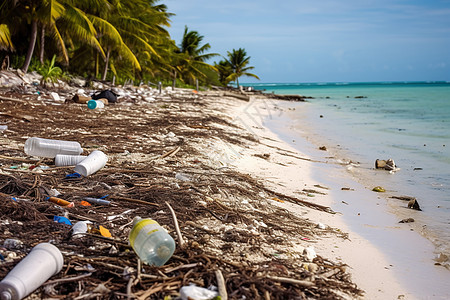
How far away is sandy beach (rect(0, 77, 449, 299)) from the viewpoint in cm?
237

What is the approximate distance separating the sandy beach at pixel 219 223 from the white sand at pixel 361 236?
2 centimetres

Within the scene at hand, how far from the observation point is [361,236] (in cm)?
388

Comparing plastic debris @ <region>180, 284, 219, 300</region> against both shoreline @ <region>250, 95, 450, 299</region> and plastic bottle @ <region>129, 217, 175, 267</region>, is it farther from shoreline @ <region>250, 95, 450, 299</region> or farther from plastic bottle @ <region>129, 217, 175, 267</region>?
shoreline @ <region>250, 95, 450, 299</region>

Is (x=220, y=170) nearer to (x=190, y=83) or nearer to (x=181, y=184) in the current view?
(x=181, y=184)

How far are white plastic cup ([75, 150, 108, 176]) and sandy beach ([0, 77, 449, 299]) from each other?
0.34 feet

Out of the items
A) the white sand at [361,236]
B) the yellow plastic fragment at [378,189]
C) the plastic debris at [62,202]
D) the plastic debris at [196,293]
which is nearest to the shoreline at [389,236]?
the white sand at [361,236]

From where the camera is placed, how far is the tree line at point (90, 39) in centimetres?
1496

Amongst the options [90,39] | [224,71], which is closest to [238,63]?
[224,71]

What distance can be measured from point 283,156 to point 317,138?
4442 millimetres

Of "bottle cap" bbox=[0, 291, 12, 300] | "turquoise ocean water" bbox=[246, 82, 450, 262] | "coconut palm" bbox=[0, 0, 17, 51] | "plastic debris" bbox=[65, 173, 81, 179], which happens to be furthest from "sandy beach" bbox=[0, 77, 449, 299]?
"coconut palm" bbox=[0, 0, 17, 51]

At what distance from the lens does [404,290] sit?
285 cm

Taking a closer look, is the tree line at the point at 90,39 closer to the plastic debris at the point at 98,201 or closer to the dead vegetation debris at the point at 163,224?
the dead vegetation debris at the point at 163,224

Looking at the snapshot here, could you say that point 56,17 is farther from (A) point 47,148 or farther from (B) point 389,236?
(B) point 389,236

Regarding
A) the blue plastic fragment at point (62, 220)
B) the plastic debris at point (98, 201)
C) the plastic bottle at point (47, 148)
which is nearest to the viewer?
the blue plastic fragment at point (62, 220)
